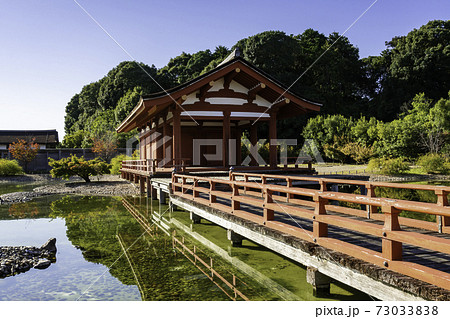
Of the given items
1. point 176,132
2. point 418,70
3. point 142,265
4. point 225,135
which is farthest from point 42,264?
point 418,70

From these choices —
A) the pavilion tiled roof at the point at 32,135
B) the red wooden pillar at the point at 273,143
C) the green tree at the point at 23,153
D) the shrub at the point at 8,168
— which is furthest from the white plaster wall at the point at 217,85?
the pavilion tiled roof at the point at 32,135

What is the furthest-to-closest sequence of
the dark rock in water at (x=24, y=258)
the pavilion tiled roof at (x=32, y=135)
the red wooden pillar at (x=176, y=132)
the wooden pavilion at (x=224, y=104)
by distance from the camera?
the pavilion tiled roof at (x=32, y=135), the red wooden pillar at (x=176, y=132), the wooden pavilion at (x=224, y=104), the dark rock in water at (x=24, y=258)

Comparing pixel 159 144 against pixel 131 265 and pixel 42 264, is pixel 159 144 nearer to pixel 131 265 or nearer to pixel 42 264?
pixel 42 264

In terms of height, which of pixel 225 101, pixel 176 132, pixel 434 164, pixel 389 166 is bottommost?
pixel 389 166

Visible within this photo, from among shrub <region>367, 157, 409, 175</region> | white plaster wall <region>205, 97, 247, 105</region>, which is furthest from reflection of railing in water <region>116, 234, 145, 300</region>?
shrub <region>367, 157, 409, 175</region>

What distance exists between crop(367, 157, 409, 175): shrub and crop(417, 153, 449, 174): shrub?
1.48 meters

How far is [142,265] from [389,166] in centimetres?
2594

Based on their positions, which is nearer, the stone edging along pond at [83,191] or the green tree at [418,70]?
the stone edging along pond at [83,191]

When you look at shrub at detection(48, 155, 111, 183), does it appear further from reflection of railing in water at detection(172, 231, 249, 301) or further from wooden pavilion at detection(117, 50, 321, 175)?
reflection of railing in water at detection(172, 231, 249, 301)

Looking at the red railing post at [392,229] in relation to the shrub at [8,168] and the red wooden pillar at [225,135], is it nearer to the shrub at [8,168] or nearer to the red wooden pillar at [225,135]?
the red wooden pillar at [225,135]

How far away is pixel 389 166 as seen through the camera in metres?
28.7

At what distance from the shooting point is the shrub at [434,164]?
27.4m

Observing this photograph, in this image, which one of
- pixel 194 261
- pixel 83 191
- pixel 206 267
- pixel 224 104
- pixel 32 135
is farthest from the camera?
pixel 32 135

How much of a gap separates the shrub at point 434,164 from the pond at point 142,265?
2236 cm
